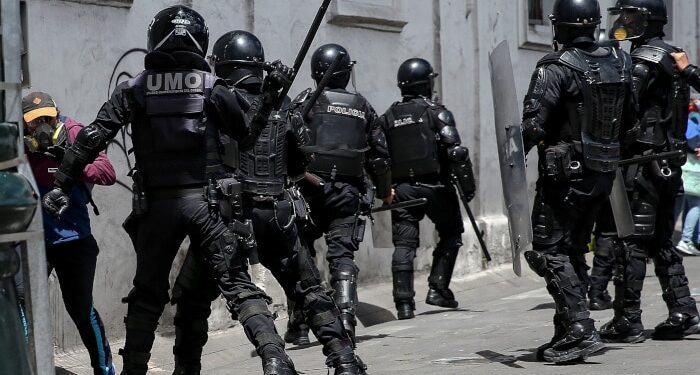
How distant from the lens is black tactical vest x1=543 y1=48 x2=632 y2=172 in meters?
7.40

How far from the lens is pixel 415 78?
10.5 m

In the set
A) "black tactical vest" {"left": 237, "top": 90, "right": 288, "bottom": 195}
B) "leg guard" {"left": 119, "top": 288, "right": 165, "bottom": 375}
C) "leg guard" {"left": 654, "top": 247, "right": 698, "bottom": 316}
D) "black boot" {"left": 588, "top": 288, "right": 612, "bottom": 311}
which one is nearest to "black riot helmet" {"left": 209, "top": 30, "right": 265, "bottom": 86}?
"black tactical vest" {"left": 237, "top": 90, "right": 288, "bottom": 195}

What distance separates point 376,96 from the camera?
11406 millimetres

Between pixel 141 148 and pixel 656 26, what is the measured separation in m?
3.72

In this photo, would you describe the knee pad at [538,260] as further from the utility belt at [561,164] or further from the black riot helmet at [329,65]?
the black riot helmet at [329,65]

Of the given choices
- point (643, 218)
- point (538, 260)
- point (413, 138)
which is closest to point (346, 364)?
point (538, 260)

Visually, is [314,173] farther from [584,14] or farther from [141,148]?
[141,148]

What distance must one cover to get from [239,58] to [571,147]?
1.86 m

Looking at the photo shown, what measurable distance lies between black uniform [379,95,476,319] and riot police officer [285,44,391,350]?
132 centimetres

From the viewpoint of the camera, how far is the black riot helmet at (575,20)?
24.4 ft

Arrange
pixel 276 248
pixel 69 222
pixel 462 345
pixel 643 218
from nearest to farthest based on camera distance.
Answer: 1. pixel 276 248
2. pixel 69 222
3. pixel 643 218
4. pixel 462 345

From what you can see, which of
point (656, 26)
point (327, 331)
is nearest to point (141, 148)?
point (327, 331)

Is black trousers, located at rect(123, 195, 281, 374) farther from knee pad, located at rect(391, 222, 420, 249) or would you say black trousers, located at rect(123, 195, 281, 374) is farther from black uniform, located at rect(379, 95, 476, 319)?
knee pad, located at rect(391, 222, 420, 249)

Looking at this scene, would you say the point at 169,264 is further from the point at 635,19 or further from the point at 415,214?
the point at 415,214
